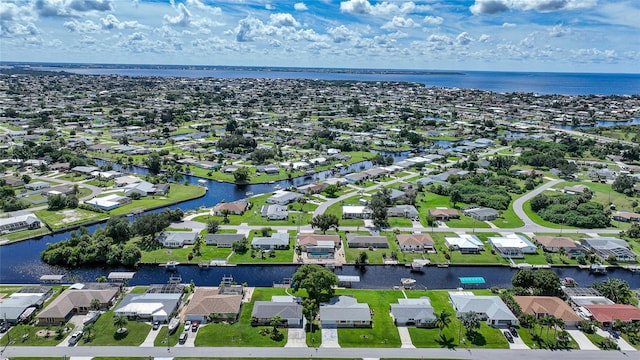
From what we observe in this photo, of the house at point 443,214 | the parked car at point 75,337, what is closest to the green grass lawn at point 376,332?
the parked car at point 75,337

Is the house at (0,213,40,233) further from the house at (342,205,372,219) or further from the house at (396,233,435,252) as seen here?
the house at (396,233,435,252)

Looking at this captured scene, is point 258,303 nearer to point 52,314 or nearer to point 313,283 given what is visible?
point 313,283

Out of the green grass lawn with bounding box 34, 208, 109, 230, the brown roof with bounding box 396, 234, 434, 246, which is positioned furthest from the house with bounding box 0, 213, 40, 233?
the brown roof with bounding box 396, 234, 434, 246

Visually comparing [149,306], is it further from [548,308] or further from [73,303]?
[548,308]

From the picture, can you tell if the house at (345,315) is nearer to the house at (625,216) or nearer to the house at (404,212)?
the house at (404,212)

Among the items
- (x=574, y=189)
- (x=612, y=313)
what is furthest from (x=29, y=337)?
(x=574, y=189)

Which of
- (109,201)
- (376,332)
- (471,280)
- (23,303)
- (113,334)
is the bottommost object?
(376,332)

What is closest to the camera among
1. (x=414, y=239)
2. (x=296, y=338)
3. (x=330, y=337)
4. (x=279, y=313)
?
(x=296, y=338)
